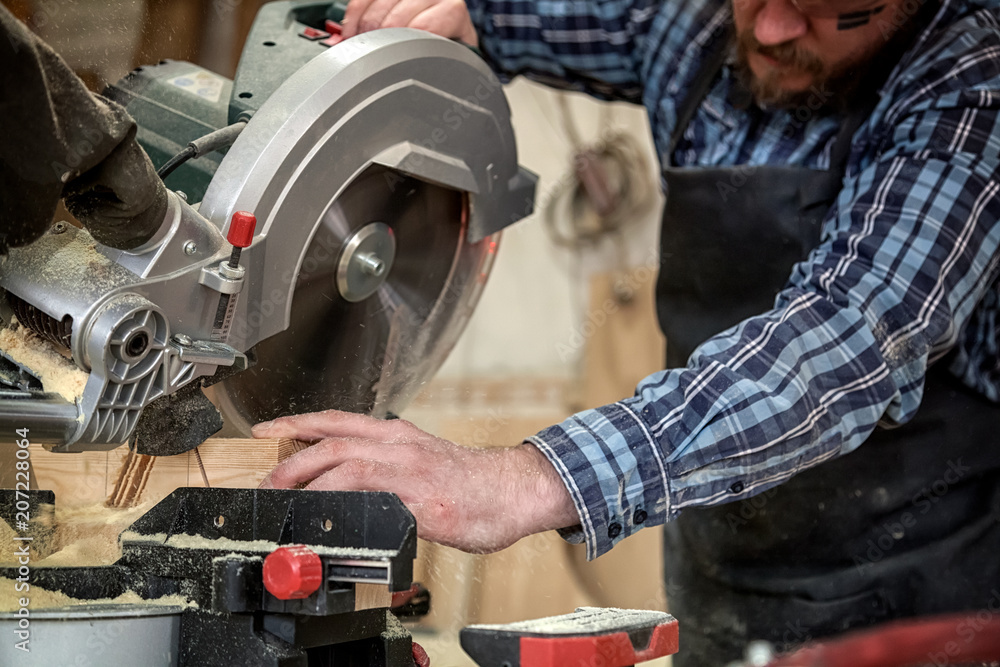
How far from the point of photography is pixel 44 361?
2.71 ft

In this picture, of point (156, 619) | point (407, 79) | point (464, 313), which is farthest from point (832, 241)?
point (156, 619)

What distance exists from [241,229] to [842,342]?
77 centimetres

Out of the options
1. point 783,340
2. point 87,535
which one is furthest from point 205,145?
point 783,340

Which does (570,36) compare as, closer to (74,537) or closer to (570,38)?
(570,38)

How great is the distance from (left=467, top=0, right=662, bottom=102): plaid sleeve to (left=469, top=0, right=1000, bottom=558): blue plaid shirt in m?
0.36

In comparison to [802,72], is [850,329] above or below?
below

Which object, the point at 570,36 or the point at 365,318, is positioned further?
the point at 570,36

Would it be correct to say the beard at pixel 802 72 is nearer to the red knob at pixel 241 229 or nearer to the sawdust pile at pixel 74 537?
the red knob at pixel 241 229

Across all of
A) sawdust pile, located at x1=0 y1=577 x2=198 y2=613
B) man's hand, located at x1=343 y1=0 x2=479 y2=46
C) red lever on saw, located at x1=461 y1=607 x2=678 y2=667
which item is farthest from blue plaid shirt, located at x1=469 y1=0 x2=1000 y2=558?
man's hand, located at x1=343 y1=0 x2=479 y2=46

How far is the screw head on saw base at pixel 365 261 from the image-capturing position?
42.8 inches

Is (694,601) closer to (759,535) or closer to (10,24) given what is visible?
(759,535)

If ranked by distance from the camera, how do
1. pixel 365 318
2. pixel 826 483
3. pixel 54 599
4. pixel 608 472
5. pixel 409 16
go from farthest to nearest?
pixel 826 483 < pixel 409 16 < pixel 365 318 < pixel 608 472 < pixel 54 599

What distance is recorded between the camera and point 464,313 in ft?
4.47

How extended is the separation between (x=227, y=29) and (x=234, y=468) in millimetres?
1172
